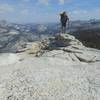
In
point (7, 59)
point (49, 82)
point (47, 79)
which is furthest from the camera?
point (7, 59)

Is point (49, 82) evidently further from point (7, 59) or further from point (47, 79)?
point (7, 59)

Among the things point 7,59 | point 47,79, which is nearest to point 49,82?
point 47,79

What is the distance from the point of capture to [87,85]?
631 inches

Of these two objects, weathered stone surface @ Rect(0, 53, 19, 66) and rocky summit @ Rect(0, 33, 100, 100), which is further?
weathered stone surface @ Rect(0, 53, 19, 66)

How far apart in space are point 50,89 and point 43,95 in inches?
34.6

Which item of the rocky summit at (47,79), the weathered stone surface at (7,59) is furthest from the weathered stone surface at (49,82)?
the weathered stone surface at (7,59)

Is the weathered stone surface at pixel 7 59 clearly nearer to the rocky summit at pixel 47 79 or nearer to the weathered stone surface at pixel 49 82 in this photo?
the rocky summit at pixel 47 79

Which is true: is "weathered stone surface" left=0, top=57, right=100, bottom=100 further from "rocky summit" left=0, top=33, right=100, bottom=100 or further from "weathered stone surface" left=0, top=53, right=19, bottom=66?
"weathered stone surface" left=0, top=53, right=19, bottom=66

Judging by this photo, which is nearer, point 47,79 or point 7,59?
point 47,79

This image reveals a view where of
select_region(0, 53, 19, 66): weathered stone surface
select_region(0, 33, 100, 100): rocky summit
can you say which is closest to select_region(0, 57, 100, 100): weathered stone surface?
select_region(0, 33, 100, 100): rocky summit

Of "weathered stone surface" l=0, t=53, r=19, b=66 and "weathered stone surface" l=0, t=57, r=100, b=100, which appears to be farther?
"weathered stone surface" l=0, t=53, r=19, b=66

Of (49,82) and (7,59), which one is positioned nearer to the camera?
(49,82)

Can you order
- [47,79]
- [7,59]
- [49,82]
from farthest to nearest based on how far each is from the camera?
[7,59] < [47,79] < [49,82]

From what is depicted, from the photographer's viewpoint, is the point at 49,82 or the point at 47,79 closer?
the point at 49,82
